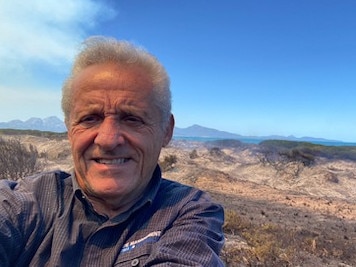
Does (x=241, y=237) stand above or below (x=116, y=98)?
below

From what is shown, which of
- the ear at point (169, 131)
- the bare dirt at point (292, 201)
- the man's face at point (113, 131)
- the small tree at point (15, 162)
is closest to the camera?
the man's face at point (113, 131)

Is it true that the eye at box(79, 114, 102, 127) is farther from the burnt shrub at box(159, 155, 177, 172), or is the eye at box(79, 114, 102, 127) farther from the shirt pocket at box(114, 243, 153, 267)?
the burnt shrub at box(159, 155, 177, 172)

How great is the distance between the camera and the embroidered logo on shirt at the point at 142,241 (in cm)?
138

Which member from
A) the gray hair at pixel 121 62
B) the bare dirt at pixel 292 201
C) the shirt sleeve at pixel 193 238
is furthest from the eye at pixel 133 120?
the bare dirt at pixel 292 201

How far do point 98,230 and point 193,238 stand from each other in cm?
36

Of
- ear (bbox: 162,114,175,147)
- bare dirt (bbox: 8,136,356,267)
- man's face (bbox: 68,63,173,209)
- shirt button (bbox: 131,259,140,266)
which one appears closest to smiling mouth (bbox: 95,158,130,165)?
man's face (bbox: 68,63,173,209)

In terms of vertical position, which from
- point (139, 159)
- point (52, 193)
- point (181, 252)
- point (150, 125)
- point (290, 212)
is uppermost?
point (150, 125)

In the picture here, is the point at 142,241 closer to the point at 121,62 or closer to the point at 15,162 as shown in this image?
the point at 121,62

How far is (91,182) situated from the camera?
5.02 ft

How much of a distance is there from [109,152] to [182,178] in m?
16.3

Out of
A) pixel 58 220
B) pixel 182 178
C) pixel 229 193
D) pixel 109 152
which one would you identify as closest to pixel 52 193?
pixel 58 220

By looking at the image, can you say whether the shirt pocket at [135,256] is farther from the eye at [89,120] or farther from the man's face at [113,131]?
the eye at [89,120]

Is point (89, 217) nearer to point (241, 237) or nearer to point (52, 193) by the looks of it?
point (52, 193)

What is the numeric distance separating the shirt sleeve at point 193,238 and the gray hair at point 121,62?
0.39 metres
